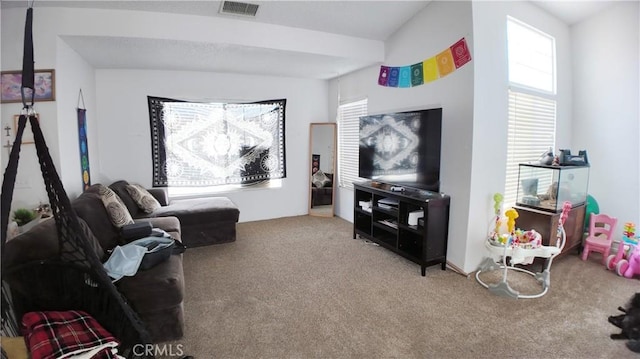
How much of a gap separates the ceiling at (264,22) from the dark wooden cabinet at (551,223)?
224cm

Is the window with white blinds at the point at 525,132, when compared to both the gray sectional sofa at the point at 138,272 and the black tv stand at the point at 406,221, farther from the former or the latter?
the gray sectional sofa at the point at 138,272

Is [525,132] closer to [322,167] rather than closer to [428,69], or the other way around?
[428,69]

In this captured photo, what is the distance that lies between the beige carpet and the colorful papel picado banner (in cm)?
166

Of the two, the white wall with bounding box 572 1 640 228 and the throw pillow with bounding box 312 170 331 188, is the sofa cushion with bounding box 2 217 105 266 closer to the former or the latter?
the throw pillow with bounding box 312 170 331 188

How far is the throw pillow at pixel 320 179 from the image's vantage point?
511cm

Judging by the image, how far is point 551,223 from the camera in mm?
2887

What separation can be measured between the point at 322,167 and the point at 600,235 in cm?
362

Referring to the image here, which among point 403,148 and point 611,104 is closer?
point 403,148

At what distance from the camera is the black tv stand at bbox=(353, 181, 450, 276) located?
2889mm

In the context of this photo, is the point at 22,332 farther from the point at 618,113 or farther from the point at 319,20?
the point at 618,113

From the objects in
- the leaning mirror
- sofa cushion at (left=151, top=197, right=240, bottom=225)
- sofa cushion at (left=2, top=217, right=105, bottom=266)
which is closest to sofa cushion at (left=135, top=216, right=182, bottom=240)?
sofa cushion at (left=151, top=197, right=240, bottom=225)

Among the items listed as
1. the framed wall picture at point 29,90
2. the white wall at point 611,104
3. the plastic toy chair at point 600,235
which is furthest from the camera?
the white wall at point 611,104

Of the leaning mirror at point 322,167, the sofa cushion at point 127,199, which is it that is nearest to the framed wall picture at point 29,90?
the sofa cushion at point 127,199

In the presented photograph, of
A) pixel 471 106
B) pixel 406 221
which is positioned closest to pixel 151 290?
pixel 406 221
